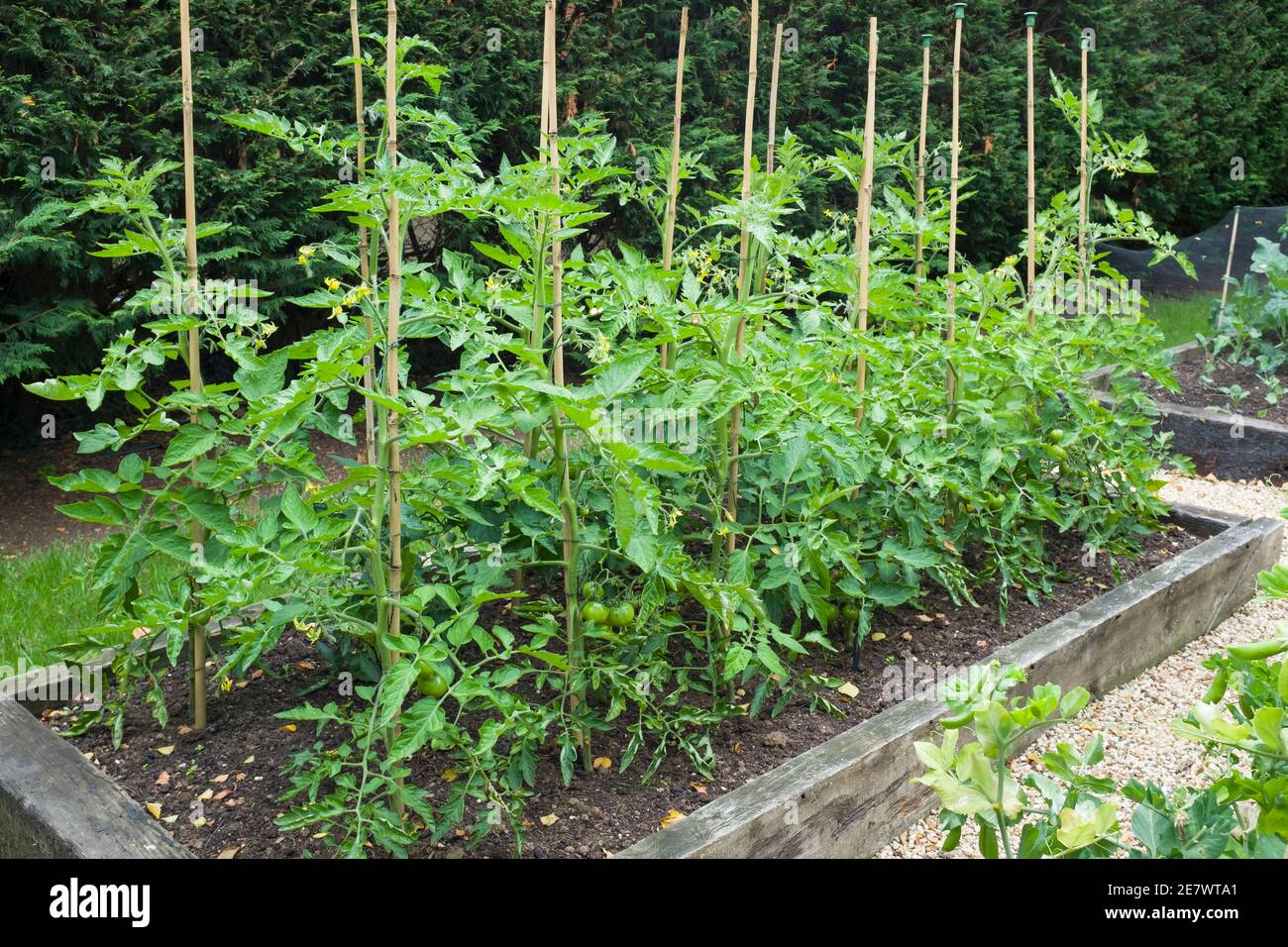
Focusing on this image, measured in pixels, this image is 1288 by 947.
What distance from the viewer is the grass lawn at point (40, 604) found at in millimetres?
3443

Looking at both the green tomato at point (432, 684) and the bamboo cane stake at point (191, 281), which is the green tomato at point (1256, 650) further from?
the bamboo cane stake at point (191, 281)

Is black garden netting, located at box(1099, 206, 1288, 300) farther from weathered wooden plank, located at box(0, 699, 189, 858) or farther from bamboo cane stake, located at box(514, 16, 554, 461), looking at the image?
weathered wooden plank, located at box(0, 699, 189, 858)

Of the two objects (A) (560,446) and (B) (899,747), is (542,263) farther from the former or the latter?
(B) (899,747)

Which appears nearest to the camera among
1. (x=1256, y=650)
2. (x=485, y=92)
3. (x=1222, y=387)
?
(x=1256, y=650)

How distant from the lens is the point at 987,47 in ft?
27.0

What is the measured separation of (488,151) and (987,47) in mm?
4395

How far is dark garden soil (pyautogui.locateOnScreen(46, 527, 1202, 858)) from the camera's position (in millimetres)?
2316

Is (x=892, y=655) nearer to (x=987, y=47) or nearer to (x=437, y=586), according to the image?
(x=437, y=586)

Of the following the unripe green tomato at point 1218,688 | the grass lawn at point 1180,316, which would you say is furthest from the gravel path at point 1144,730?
the grass lawn at point 1180,316

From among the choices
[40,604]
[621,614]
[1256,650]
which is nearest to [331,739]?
[621,614]

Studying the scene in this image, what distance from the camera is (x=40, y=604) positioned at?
3758mm

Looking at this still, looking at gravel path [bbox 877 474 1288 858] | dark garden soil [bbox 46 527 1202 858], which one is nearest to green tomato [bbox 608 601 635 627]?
dark garden soil [bbox 46 527 1202 858]

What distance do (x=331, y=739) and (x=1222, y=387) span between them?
18.6ft

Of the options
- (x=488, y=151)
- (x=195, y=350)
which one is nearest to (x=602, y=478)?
(x=195, y=350)
